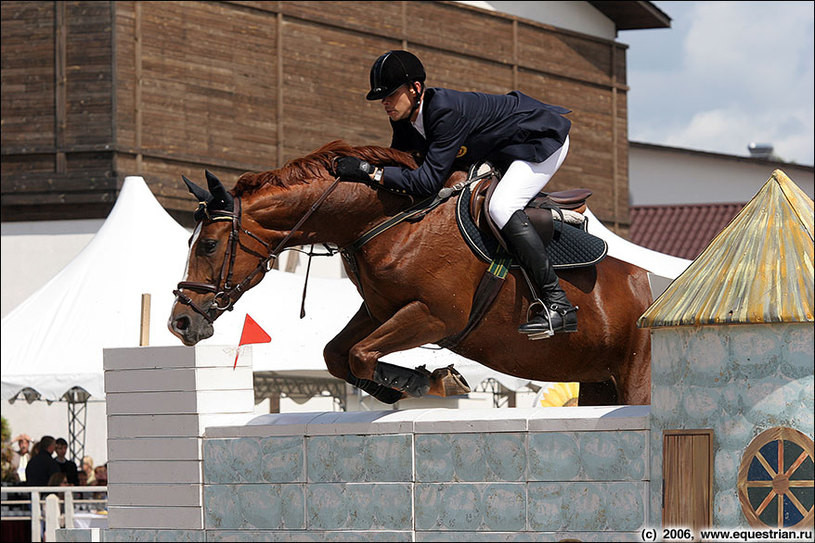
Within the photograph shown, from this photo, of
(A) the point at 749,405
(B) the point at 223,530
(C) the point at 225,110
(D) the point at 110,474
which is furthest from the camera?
(C) the point at 225,110

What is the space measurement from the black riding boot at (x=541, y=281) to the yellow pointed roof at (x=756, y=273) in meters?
0.74

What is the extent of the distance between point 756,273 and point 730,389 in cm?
56

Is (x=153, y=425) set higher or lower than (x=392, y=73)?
lower

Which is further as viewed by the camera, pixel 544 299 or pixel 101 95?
pixel 101 95

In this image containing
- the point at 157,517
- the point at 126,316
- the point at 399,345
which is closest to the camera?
the point at 399,345

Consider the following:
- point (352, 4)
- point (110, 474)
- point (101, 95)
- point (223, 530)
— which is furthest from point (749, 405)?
point (352, 4)

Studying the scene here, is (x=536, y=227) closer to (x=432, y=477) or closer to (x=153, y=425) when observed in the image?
(x=432, y=477)

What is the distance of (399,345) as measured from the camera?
7324mm

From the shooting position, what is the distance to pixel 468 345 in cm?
761

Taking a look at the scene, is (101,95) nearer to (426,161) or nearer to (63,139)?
(63,139)

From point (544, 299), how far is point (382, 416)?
3.63 feet

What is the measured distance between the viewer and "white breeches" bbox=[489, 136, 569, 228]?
291 inches

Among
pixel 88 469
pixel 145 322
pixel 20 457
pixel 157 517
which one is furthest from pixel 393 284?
pixel 20 457

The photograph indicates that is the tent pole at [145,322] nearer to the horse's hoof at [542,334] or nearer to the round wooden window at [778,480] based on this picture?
the horse's hoof at [542,334]
